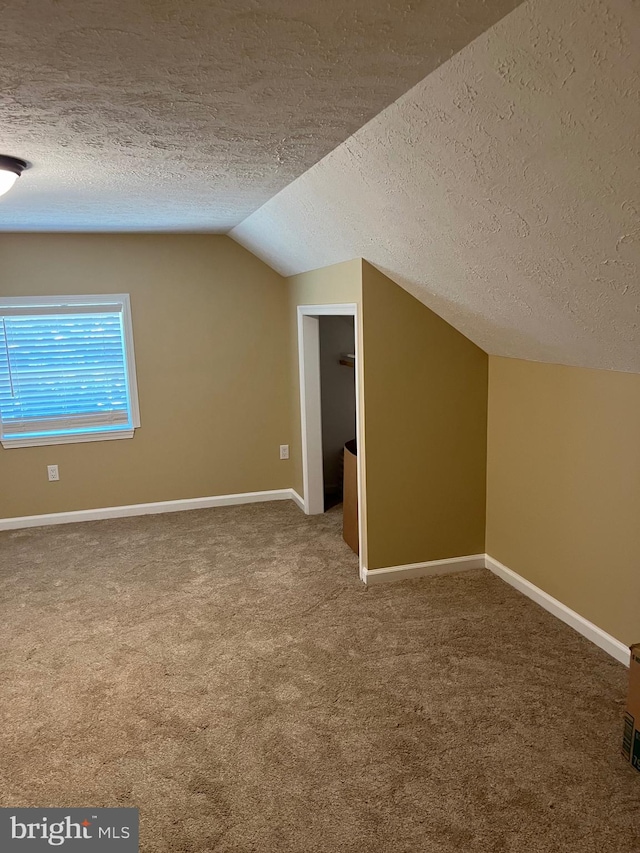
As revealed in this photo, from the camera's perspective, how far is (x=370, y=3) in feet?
4.06

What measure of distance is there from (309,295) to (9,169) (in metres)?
2.22

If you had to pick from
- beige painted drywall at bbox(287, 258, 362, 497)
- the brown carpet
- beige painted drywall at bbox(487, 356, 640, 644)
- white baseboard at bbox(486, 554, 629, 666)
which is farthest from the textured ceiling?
white baseboard at bbox(486, 554, 629, 666)

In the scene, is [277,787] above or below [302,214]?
below

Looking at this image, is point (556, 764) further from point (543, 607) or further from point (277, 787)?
point (543, 607)

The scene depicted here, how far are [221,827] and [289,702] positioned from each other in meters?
0.65

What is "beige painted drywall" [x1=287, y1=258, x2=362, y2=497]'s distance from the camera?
3414mm

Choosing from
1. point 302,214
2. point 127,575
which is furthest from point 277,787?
point 302,214

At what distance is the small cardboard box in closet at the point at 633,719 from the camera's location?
212 centimetres

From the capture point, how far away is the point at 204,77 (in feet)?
5.22

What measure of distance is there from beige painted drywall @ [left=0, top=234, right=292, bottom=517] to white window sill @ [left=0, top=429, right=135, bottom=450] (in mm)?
47

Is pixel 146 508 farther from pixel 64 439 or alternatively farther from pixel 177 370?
pixel 177 370

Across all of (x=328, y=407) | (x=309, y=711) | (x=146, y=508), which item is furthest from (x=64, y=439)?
(x=309, y=711)

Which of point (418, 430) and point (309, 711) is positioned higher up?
point (418, 430)

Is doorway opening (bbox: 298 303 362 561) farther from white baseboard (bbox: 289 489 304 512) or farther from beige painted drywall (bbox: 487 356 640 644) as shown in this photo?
beige painted drywall (bbox: 487 356 640 644)
